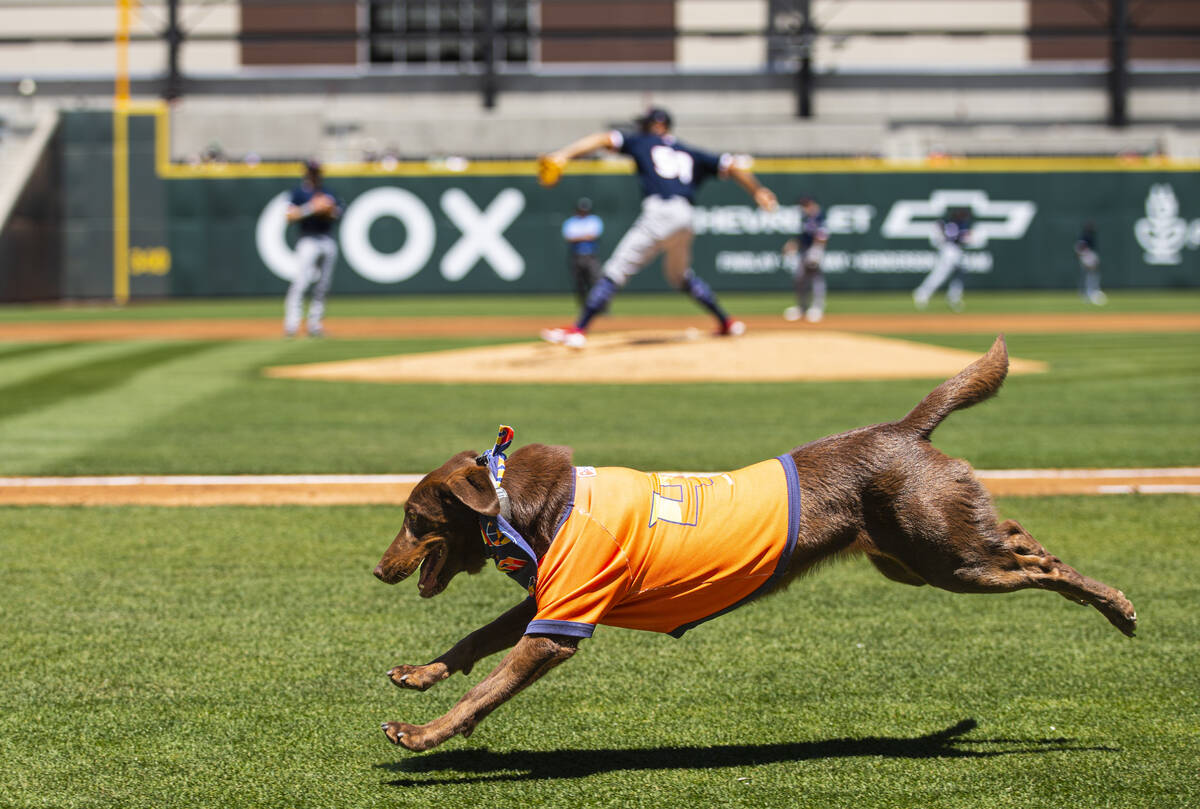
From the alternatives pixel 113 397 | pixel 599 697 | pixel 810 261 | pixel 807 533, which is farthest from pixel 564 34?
pixel 807 533

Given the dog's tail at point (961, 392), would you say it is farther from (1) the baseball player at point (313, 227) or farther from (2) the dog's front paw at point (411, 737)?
(1) the baseball player at point (313, 227)

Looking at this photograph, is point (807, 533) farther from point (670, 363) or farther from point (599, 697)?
point (670, 363)

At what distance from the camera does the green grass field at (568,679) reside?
12.2 ft

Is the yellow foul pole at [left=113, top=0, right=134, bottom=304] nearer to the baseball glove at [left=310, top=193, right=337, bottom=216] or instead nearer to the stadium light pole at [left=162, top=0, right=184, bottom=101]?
the stadium light pole at [left=162, top=0, right=184, bottom=101]

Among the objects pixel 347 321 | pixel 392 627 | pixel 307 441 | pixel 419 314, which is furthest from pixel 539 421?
pixel 419 314

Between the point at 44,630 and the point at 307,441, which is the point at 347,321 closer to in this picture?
the point at 307,441

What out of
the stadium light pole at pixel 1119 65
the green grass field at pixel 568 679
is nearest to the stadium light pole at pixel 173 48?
the stadium light pole at pixel 1119 65

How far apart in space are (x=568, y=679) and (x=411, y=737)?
113 centimetres

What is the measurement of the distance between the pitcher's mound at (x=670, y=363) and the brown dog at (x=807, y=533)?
1022 centimetres

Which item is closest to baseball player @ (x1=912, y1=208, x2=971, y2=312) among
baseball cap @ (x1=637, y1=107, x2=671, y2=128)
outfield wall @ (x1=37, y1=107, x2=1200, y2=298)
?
outfield wall @ (x1=37, y1=107, x2=1200, y2=298)

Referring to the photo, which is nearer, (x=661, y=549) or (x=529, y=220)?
(x=661, y=549)

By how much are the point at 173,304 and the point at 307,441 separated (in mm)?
23235

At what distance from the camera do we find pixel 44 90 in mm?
40688

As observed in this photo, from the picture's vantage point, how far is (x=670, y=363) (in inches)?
576
